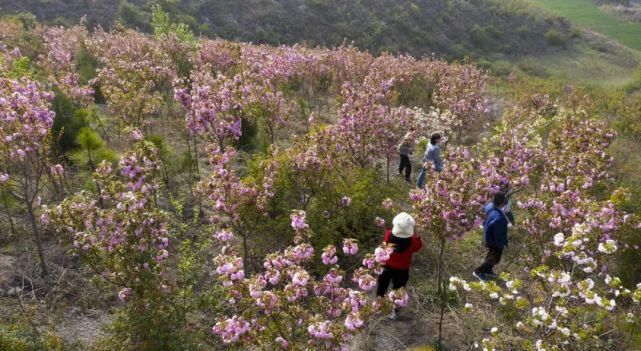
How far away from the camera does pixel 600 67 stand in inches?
1594

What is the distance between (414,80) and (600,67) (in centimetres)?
3058

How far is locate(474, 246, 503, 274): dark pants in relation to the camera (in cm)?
789

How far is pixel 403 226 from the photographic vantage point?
6324 millimetres

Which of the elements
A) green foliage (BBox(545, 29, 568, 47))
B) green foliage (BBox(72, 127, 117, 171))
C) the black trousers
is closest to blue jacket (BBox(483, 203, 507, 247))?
the black trousers

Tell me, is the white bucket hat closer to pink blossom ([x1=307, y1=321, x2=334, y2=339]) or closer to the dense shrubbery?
the dense shrubbery

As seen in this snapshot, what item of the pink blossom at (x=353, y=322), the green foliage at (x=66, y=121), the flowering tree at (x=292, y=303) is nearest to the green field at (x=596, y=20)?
the green foliage at (x=66, y=121)

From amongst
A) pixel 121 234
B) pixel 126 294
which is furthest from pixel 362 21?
pixel 126 294

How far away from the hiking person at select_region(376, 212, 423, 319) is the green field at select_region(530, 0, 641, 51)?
176 ft

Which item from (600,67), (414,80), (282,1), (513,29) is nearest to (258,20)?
(282,1)

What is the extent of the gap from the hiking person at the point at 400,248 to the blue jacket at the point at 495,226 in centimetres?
147

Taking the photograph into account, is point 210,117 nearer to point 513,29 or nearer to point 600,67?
point 600,67

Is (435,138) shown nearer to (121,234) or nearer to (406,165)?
(406,165)

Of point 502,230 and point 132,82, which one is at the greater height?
point 132,82

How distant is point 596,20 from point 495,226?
205 ft
